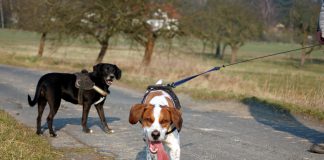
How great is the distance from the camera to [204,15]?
2577cm

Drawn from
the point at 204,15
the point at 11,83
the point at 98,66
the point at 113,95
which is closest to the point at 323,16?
the point at 98,66

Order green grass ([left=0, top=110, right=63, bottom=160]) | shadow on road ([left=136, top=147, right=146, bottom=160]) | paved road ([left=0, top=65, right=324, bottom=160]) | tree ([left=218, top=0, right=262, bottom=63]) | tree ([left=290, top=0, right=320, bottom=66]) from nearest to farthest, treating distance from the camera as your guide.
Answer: green grass ([left=0, top=110, right=63, bottom=160]) → shadow on road ([left=136, top=147, right=146, bottom=160]) → paved road ([left=0, top=65, right=324, bottom=160]) → tree ([left=290, top=0, right=320, bottom=66]) → tree ([left=218, top=0, right=262, bottom=63])

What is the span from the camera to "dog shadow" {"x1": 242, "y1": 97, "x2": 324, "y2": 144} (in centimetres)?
928

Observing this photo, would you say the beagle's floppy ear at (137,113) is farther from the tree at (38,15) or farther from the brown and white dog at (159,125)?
the tree at (38,15)

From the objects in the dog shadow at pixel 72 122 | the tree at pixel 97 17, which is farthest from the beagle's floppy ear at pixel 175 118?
the tree at pixel 97 17

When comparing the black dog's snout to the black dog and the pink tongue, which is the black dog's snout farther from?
the black dog

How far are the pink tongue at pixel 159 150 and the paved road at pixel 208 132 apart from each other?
176 cm

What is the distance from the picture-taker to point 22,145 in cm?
678

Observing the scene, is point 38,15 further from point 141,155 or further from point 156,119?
point 156,119

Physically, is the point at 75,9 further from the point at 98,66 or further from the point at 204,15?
the point at 98,66

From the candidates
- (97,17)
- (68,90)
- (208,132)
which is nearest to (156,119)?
(68,90)

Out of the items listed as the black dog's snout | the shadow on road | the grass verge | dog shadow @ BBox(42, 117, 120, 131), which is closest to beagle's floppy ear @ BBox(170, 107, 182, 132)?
the black dog's snout

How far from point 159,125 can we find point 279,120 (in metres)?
6.74

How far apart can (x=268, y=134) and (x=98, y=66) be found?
314cm
